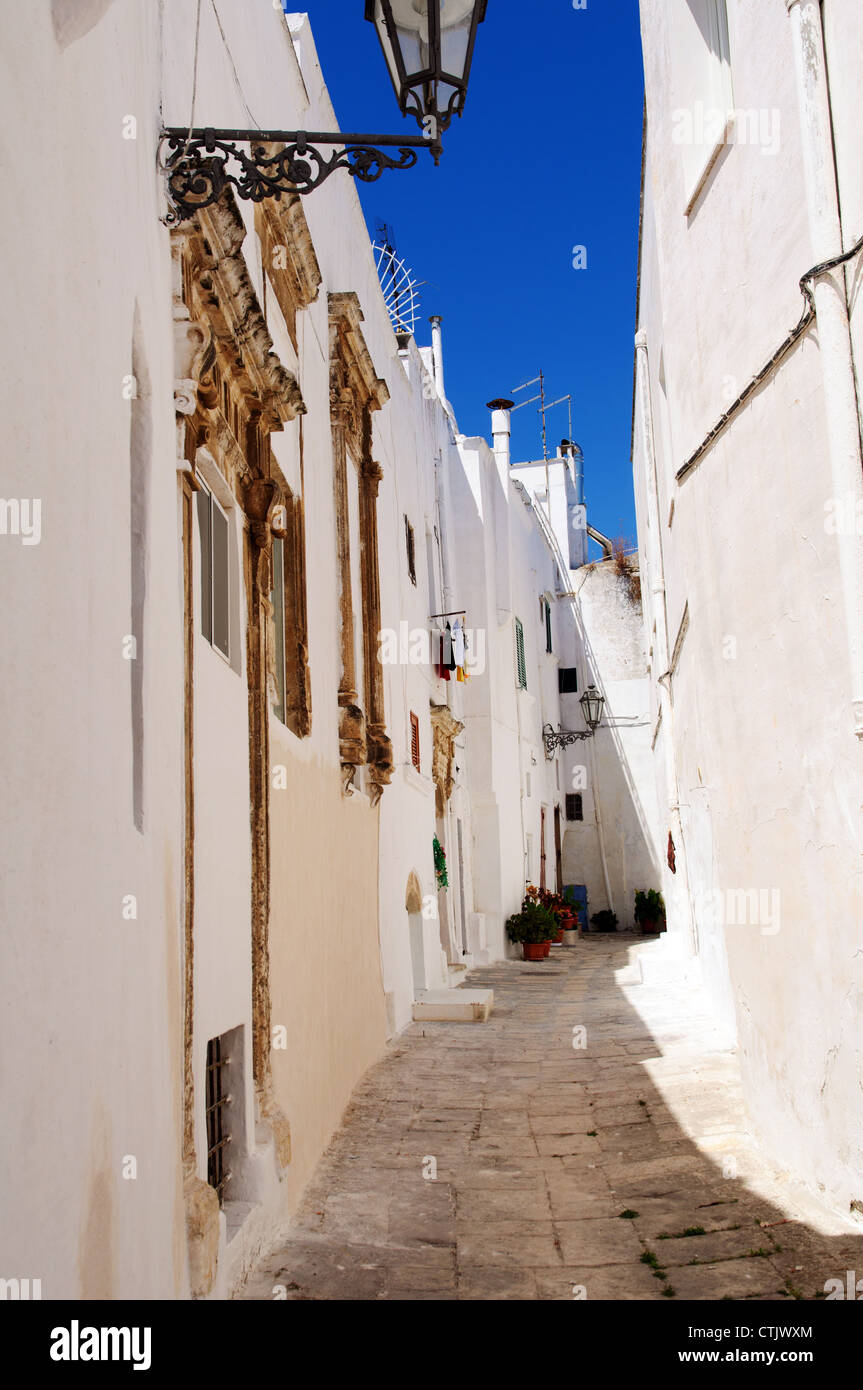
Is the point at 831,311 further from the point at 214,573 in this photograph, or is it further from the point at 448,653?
the point at 448,653

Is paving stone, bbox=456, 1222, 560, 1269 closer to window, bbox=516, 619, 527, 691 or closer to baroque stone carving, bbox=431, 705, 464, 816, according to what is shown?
baroque stone carving, bbox=431, 705, 464, 816

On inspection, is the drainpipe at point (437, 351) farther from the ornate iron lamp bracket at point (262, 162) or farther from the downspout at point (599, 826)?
the ornate iron lamp bracket at point (262, 162)

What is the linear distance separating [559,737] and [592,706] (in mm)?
1336

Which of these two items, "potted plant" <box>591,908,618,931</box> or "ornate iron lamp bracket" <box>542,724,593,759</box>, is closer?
"ornate iron lamp bracket" <box>542,724,593,759</box>

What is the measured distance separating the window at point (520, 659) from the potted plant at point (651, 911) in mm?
6247

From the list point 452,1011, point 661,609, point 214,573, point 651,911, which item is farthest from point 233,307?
point 651,911

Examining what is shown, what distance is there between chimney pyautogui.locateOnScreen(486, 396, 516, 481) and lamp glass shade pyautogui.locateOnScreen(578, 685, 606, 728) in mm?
7564

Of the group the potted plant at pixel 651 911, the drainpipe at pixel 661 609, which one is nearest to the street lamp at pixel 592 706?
the potted plant at pixel 651 911

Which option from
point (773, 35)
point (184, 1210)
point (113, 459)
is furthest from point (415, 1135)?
point (773, 35)

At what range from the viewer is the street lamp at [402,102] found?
384 cm

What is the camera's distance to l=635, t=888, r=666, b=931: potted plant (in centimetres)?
2819

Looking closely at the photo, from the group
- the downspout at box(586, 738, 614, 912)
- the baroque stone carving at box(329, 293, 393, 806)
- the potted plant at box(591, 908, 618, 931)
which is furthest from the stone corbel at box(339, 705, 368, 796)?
the downspout at box(586, 738, 614, 912)

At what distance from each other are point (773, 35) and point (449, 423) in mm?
16167
